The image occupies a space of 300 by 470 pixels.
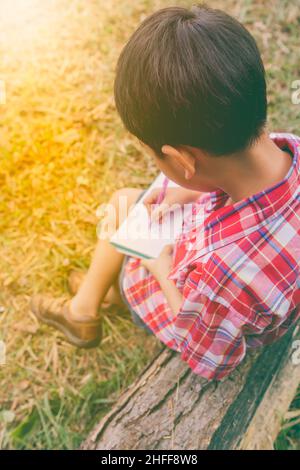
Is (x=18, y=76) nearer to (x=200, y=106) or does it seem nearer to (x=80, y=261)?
(x=80, y=261)

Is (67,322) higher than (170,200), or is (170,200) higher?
(170,200)

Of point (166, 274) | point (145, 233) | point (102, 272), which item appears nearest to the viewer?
point (166, 274)

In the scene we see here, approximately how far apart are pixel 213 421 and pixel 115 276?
2.12 ft

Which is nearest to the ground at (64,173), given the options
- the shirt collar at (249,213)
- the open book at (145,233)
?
the open book at (145,233)

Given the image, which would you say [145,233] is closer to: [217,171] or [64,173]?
[217,171]

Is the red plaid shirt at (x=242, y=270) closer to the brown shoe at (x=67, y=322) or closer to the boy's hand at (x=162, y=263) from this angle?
the boy's hand at (x=162, y=263)

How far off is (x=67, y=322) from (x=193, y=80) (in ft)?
4.29

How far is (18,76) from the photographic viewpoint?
8.43ft

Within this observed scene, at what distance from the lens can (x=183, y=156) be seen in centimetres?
107

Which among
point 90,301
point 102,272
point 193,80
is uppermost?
point 193,80

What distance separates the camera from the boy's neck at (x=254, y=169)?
1.11m

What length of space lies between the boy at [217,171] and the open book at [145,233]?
0.08 meters
